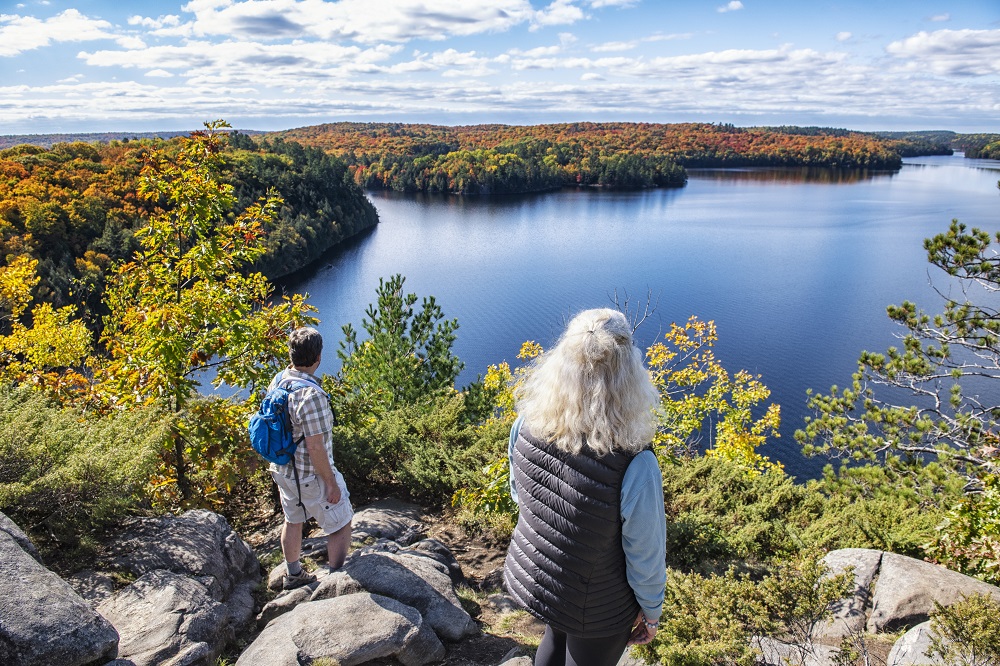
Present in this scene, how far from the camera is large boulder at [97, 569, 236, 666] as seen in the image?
9.46 ft

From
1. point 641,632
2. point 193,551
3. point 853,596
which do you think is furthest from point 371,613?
point 853,596

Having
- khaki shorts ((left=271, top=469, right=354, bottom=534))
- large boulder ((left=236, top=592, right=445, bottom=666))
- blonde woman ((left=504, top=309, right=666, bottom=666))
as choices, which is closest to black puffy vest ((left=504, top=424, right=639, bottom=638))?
blonde woman ((left=504, top=309, right=666, bottom=666))

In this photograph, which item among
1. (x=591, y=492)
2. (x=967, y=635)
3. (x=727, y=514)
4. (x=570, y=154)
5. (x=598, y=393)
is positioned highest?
(x=570, y=154)

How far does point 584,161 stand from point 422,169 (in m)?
24.1

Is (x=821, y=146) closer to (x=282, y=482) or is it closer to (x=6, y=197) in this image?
(x=6, y=197)

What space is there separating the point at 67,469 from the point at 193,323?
1.27m

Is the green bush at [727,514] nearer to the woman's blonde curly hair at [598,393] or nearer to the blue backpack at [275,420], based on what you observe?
the blue backpack at [275,420]

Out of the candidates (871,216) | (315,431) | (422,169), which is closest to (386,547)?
(315,431)

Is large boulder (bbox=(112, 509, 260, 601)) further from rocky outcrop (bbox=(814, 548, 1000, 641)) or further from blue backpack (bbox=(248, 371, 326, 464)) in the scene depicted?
rocky outcrop (bbox=(814, 548, 1000, 641))

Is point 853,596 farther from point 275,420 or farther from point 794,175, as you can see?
point 794,175

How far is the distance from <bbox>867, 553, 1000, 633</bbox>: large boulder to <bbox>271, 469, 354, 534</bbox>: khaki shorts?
122 inches

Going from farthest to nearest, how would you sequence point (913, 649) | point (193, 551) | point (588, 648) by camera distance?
point (193, 551) < point (913, 649) < point (588, 648)

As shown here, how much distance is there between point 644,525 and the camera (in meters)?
1.95

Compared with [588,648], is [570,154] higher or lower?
higher
